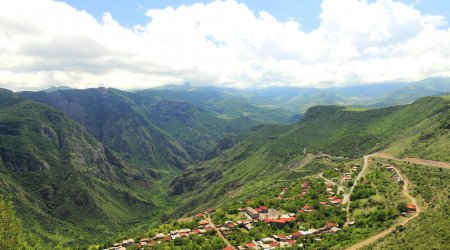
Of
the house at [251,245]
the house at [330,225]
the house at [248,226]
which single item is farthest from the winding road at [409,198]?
the house at [248,226]

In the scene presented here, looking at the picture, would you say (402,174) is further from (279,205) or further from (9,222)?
(9,222)

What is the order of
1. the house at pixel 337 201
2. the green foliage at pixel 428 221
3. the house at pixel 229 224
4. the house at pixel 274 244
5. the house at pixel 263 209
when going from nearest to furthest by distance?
the green foliage at pixel 428 221
the house at pixel 274 244
the house at pixel 229 224
the house at pixel 337 201
the house at pixel 263 209

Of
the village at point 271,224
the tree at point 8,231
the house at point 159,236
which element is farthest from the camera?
the house at point 159,236

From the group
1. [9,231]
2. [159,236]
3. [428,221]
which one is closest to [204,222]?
[159,236]

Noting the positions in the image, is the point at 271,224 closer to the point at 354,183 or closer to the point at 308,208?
the point at 308,208

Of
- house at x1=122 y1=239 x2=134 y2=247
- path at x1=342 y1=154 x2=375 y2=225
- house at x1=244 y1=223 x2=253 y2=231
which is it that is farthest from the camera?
path at x1=342 y1=154 x2=375 y2=225

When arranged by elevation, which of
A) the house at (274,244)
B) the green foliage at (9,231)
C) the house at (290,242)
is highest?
the green foliage at (9,231)

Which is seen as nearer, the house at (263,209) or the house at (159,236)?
the house at (159,236)

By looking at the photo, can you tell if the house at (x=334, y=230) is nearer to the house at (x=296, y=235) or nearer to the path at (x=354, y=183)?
the path at (x=354, y=183)

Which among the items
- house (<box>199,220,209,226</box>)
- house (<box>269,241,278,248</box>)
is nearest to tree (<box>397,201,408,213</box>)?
house (<box>269,241,278,248</box>)

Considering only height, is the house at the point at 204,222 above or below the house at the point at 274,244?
below

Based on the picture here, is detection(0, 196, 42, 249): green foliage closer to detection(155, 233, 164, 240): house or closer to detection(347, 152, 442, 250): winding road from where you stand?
detection(155, 233, 164, 240): house
